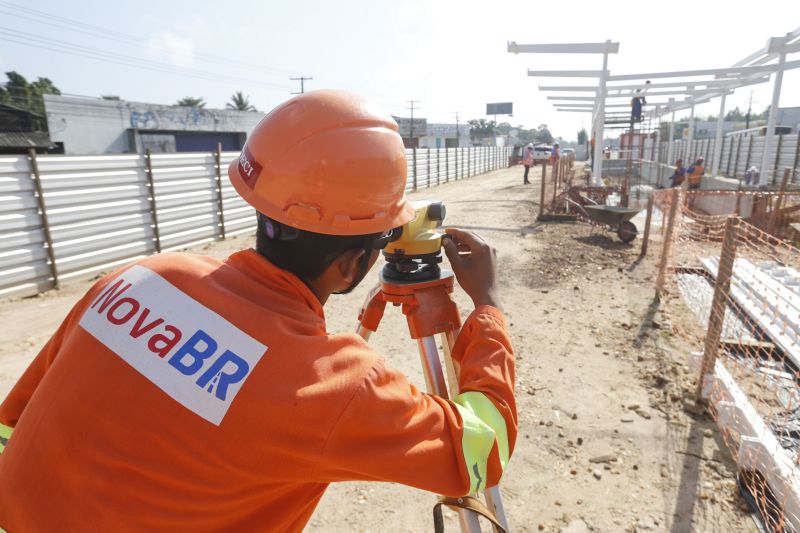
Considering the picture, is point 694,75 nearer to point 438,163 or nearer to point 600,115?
point 600,115

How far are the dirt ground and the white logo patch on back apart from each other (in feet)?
6.20

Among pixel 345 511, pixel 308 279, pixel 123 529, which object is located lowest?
pixel 345 511

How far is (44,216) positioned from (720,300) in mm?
7478

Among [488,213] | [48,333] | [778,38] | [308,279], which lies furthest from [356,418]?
[778,38]

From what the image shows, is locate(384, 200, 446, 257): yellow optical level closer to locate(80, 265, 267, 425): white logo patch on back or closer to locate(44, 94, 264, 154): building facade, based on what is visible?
locate(80, 265, 267, 425): white logo patch on back

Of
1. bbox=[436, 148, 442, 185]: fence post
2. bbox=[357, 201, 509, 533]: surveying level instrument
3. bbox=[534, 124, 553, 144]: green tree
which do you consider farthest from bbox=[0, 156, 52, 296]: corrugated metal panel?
bbox=[534, 124, 553, 144]: green tree

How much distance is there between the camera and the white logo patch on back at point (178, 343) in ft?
2.78

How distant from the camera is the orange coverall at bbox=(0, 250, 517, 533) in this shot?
0.83m

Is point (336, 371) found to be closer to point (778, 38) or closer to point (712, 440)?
point (712, 440)

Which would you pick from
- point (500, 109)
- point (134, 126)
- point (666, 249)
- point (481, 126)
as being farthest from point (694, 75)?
point (481, 126)

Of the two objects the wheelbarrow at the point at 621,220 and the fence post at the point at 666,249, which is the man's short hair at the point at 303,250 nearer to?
the fence post at the point at 666,249

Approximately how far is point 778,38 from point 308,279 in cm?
1385

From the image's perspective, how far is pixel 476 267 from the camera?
4.80ft

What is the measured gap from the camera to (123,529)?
818mm
